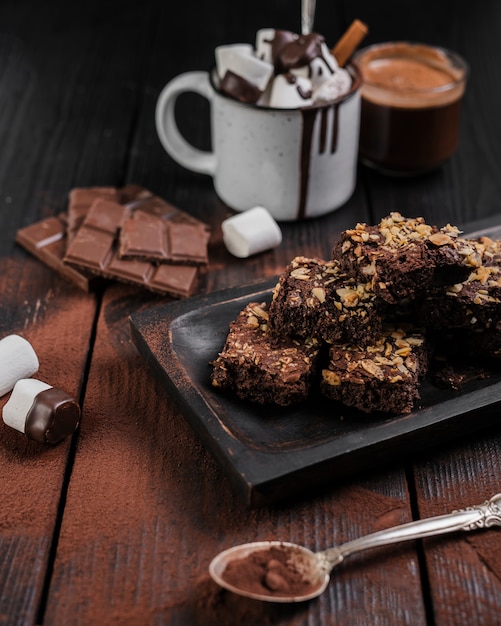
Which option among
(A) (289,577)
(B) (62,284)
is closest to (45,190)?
(B) (62,284)

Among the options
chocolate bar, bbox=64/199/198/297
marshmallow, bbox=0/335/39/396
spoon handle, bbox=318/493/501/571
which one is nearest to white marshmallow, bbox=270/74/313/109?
chocolate bar, bbox=64/199/198/297

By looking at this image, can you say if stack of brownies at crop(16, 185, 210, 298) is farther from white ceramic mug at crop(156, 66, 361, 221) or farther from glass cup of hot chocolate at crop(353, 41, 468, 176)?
glass cup of hot chocolate at crop(353, 41, 468, 176)

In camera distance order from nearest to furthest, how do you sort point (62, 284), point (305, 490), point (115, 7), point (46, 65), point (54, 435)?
point (305, 490), point (54, 435), point (62, 284), point (46, 65), point (115, 7)

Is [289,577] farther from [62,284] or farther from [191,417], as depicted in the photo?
[62,284]

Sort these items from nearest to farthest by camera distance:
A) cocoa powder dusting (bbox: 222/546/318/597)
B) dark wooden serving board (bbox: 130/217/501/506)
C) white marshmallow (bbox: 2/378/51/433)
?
cocoa powder dusting (bbox: 222/546/318/597), dark wooden serving board (bbox: 130/217/501/506), white marshmallow (bbox: 2/378/51/433)

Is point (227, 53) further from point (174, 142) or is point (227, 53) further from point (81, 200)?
point (81, 200)

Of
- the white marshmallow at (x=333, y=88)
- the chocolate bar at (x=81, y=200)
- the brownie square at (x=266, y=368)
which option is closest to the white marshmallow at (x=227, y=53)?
the white marshmallow at (x=333, y=88)
